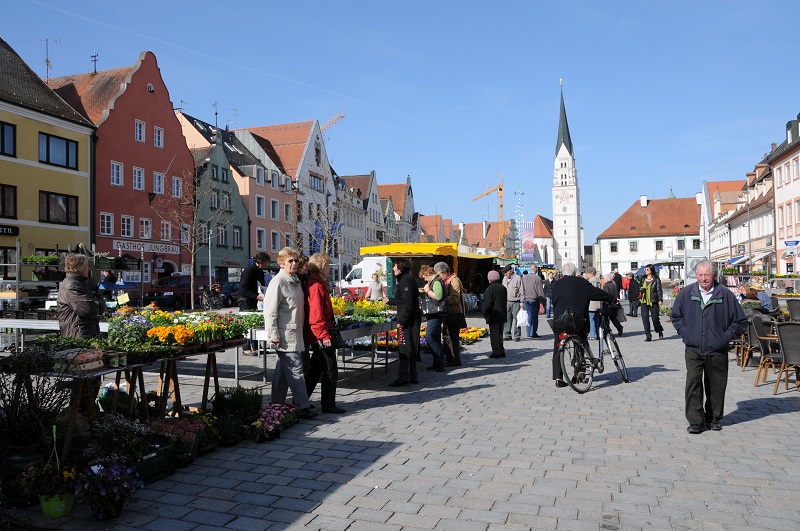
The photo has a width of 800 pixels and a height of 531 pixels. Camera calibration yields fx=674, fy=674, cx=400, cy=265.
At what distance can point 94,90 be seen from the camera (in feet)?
128

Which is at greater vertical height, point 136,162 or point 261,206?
point 136,162

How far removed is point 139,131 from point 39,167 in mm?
8417

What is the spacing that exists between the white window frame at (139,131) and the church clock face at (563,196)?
11036 cm

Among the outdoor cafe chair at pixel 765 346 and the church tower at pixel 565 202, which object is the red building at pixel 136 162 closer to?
the outdoor cafe chair at pixel 765 346

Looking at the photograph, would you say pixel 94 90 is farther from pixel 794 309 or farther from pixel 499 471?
pixel 499 471

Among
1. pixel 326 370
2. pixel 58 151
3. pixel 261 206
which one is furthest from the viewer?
pixel 261 206

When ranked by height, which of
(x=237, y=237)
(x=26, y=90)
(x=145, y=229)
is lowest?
(x=145, y=229)

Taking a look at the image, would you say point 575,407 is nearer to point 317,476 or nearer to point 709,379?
point 709,379

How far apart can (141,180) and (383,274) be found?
66.9 feet

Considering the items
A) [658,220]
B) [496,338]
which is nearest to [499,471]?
[496,338]

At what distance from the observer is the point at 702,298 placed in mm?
7371

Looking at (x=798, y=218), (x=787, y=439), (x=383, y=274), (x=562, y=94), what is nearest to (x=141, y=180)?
(x=383, y=274)

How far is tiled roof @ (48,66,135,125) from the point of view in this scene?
37497 mm

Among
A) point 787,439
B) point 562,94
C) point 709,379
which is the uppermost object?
point 562,94
